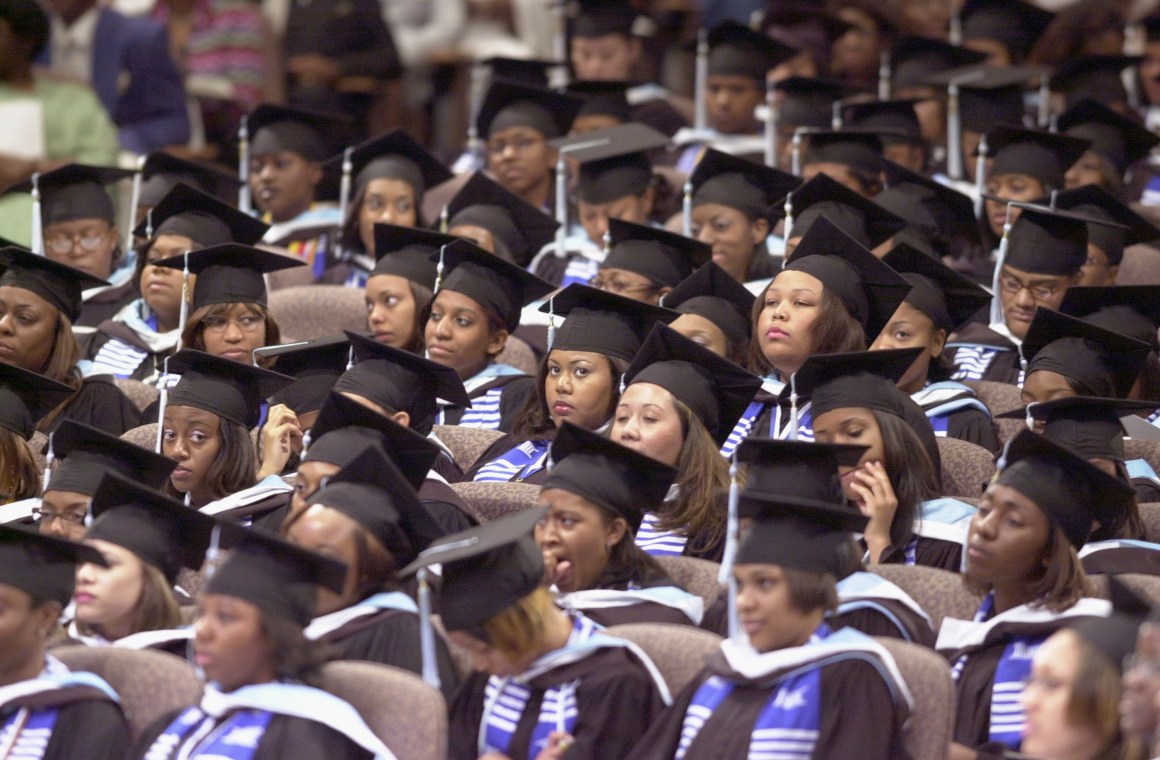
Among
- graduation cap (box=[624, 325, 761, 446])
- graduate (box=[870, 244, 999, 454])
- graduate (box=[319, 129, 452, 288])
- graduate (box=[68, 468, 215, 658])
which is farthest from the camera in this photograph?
graduate (box=[319, 129, 452, 288])

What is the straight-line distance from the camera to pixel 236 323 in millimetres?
5848

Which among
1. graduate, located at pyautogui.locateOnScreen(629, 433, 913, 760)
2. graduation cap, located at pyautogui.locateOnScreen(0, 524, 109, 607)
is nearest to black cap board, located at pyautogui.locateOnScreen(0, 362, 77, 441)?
graduation cap, located at pyautogui.locateOnScreen(0, 524, 109, 607)

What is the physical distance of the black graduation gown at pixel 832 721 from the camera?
345 cm

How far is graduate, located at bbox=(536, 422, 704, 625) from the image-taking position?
407 cm

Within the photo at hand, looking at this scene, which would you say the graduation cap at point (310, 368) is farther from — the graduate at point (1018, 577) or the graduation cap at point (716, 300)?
the graduate at point (1018, 577)

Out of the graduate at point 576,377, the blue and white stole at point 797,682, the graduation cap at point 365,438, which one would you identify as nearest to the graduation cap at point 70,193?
the graduate at point 576,377

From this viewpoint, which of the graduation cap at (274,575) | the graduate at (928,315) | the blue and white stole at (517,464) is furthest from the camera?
the graduate at (928,315)

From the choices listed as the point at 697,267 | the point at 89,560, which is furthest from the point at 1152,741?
the point at 697,267

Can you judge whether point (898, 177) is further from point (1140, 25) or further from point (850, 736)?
point (850, 736)

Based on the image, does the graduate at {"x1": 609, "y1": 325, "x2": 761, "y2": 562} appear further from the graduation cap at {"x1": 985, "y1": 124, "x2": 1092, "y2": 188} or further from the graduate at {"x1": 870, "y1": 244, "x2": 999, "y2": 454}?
the graduation cap at {"x1": 985, "y1": 124, "x2": 1092, "y2": 188}

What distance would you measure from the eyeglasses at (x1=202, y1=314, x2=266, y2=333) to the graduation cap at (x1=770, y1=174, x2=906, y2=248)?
1802mm

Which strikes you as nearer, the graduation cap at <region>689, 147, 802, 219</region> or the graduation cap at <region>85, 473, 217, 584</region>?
the graduation cap at <region>85, 473, 217, 584</region>

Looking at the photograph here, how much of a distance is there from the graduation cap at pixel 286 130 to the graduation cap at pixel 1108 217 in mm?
3249

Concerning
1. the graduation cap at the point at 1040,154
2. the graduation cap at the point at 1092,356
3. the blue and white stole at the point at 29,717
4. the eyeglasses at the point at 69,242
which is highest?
the graduation cap at the point at 1040,154
